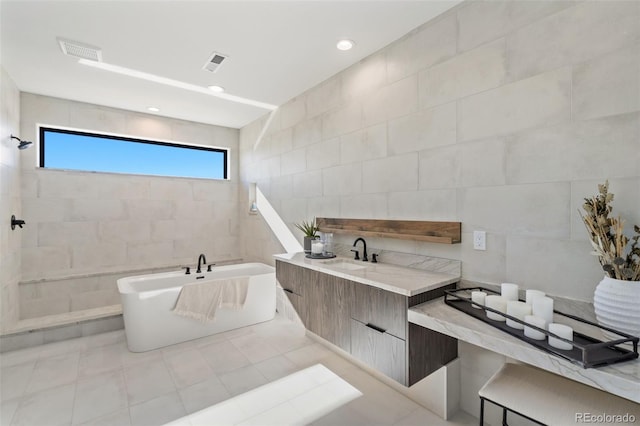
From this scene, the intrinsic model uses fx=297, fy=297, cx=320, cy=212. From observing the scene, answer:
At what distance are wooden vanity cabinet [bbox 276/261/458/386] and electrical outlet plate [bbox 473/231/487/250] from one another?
31 centimetres

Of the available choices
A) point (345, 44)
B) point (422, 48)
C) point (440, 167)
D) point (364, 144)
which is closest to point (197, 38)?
point (345, 44)

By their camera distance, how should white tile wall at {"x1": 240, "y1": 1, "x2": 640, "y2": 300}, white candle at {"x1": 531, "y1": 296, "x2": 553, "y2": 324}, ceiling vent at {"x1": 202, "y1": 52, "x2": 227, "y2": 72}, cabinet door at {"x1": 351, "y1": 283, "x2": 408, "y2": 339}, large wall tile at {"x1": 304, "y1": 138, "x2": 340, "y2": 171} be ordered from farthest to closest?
1. large wall tile at {"x1": 304, "y1": 138, "x2": 340, "y2": 171}
2. ceiling vent at {"x1": 202, "y1": 52, "x2": 227, "y2": 72}
3. cabinet door at {"x1": 351, "y1": 283, "x2": 408, "y2": 339}
4. white tile wall at {"x1": 240, "y1": 1, "x2": 640, "y2": 300}
5. white candle at {"x1": 531, "y1": 296, "x2": 553, "y2": 324}

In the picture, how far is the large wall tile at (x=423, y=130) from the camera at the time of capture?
2.04 metres

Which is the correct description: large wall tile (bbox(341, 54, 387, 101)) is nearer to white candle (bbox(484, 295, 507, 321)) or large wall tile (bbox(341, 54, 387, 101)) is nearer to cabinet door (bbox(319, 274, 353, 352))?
cabinet door (bbox(319, 274, 353, 352))

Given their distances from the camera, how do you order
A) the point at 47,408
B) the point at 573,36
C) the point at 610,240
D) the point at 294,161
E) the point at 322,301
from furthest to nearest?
the point at 294,161 → the point at 322,301 → the point at 47,408 → the point at 573,36 → the point at 610,240

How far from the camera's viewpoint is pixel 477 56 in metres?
1.89

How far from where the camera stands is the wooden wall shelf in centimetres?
199

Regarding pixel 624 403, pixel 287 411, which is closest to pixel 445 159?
pixel 624 403

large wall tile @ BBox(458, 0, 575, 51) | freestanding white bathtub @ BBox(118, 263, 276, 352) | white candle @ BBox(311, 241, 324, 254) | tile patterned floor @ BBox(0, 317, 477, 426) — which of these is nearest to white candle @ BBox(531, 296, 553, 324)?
tile patterned floor @ BBox(0, 317, 477, 426)

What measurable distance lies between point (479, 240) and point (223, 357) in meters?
2.40

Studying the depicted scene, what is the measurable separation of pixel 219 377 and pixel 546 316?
2317 mm

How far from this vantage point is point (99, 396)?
85.7 inches

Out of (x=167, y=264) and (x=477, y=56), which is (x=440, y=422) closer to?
(x=477, y=56)

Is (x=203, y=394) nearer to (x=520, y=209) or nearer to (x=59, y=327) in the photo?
(x=59, y=327)
